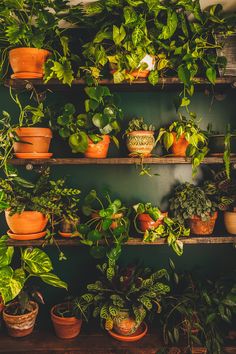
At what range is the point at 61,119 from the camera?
1.94 meters

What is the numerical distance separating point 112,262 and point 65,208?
475 millimetres

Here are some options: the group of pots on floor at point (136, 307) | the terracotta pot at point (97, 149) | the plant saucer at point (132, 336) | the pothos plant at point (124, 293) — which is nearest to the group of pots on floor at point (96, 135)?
the terracotta pot at point (97, 149)

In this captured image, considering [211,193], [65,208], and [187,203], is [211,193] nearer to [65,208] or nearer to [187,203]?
[187,203]

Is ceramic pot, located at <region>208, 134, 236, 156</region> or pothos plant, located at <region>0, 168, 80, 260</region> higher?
ceramic pot, located at <region>208, 134, 236, 156</region>

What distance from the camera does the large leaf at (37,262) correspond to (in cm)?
184

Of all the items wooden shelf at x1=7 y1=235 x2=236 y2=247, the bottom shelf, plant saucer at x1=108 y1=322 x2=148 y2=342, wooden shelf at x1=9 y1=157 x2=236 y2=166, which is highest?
wooden shelf at x1=9 y1=157 x2=236 y2=166

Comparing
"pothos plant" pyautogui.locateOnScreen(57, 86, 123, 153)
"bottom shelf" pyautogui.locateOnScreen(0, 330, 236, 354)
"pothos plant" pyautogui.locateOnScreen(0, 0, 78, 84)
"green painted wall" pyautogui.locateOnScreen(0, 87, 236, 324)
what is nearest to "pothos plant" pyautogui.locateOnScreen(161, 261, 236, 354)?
"bottom shelf" pyautogui.locateOnScreen(0, 330, 236, 354)

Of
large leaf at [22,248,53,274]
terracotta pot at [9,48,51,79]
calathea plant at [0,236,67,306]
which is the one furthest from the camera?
terracotta pot at [9,48,51,79]

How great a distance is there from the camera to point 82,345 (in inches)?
77.6

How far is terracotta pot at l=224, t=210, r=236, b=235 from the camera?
201 cm

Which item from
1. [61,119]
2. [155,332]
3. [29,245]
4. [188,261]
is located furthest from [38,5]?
[155,332]

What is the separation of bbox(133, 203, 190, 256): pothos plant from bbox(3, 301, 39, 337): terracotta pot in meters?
0.89

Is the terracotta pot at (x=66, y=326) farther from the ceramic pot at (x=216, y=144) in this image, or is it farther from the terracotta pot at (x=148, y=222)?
the ceramic pot at (x=216, y=144)

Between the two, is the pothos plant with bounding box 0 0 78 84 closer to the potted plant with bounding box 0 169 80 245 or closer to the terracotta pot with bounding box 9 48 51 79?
the terracotta pot with bounding box 9 48 51 79
